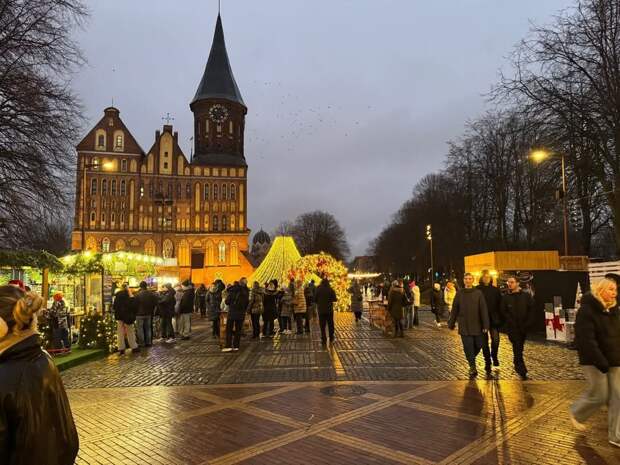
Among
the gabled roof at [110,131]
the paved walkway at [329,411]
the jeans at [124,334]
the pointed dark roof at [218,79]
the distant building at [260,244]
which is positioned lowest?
the paved walkway at [329,411]

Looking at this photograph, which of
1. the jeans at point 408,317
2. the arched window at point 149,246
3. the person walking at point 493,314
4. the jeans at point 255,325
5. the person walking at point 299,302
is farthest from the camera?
the arched window at point 149,246

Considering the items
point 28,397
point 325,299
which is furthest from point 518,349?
point 28,397

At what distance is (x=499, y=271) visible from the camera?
1745 centimetres

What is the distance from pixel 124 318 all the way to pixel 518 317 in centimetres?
910

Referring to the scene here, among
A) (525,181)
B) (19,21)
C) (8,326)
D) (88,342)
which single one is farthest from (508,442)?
(525,181)

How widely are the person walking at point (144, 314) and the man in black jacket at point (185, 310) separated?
55.4 inches

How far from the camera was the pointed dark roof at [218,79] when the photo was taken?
6975cm

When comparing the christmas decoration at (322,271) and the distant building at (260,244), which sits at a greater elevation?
the distant building at (260,244)

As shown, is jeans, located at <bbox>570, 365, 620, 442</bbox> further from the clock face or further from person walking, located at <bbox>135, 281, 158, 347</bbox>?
the clock face

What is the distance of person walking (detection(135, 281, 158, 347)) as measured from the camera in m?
12.9

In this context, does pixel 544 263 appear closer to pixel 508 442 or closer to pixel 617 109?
pixel 617 109

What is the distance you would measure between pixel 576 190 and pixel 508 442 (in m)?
19.9

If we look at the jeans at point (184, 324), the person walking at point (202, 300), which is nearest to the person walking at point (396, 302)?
the jeans at point (184, 324)

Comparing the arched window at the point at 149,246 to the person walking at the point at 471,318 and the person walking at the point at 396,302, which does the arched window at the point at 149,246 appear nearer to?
the person walking at the point at 396,302
